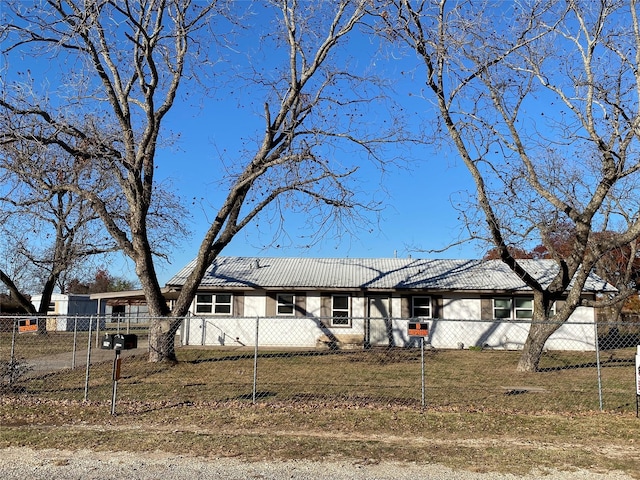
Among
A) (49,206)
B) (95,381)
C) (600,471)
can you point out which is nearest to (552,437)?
(600,471)

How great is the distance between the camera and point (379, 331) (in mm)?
23469

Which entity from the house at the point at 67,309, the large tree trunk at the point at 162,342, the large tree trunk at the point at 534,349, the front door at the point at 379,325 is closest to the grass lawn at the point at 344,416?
the large tree trunk at the point at 534,349

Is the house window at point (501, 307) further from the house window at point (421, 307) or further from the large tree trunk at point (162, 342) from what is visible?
the large tree trunk at point (162, 342)

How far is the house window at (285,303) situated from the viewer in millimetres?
23734

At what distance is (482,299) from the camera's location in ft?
77.5

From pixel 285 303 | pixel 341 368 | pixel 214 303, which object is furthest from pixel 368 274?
pixel 341 368

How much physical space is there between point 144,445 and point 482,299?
1922 cm

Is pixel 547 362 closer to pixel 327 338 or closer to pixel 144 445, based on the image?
pixel 327 338

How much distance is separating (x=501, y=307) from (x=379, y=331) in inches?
212

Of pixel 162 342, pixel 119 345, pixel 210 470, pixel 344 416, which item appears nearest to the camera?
pixel 210 470

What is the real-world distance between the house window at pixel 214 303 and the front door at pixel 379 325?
619cm

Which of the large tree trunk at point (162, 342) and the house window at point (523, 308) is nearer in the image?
the large tree trunk at point (162, 342)

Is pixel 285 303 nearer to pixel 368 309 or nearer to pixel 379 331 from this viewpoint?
pixel 368 309

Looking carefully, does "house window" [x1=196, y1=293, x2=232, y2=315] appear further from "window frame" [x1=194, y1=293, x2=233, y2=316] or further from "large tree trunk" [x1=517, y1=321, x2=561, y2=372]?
"large tree trunk" [x1=517, y1=321, x2=561, y2=372]
